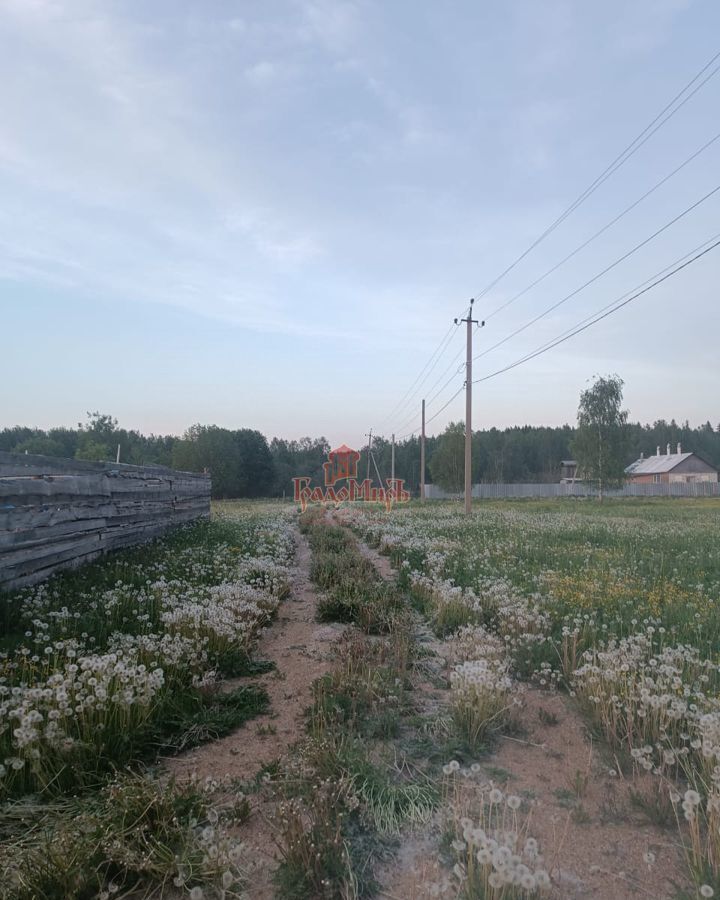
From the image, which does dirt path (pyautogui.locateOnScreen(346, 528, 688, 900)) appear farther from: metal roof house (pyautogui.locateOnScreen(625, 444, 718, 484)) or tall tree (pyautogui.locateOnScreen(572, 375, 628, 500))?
metal roof house (pyautogui.locateOnScreen(625, 444, 718, 484))

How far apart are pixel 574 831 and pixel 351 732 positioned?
154 cm

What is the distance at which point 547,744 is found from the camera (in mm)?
3912

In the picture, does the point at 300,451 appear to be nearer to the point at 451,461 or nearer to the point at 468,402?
the point at 451,461

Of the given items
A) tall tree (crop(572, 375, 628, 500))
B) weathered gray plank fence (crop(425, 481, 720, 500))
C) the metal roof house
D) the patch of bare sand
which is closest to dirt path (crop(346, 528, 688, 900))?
the patch of bare sand

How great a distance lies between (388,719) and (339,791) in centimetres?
115

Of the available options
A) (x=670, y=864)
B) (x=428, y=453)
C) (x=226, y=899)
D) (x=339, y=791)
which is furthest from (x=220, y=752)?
(x=428, y=453)

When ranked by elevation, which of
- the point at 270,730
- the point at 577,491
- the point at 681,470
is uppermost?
the point at 681,470

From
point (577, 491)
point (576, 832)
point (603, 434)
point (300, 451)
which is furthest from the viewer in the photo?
point (300, 451)

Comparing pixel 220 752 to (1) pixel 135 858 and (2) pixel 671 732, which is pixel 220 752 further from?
(2) pixel 671 732

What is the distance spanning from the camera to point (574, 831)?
2.85 metres

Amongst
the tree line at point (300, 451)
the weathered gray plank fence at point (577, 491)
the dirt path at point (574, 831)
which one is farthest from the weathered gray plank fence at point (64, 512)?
the weathered gray plank fence at point (577, 491)

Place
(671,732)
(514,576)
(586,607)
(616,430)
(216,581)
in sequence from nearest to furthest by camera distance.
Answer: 1. (671,732)
2. (586,607)
3. (216,581)
4. (514,576)
5. (616,430)

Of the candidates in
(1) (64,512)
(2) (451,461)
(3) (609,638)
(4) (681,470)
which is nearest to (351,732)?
(3) (609,638)

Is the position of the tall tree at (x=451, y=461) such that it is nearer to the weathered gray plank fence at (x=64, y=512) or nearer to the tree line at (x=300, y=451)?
the tree line at (x=300, y=451)
